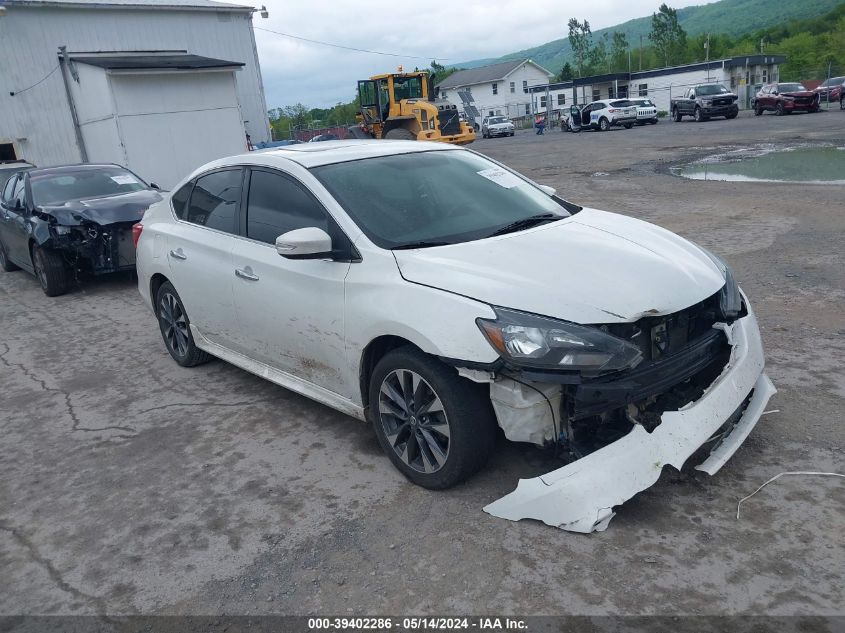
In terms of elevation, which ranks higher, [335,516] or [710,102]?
[710,102]

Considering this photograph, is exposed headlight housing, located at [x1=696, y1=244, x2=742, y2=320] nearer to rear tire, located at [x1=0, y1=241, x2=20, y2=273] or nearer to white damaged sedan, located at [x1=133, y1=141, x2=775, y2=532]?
white damaged sedan, located at [x1=133, y1=141, x2=775, y2=532]

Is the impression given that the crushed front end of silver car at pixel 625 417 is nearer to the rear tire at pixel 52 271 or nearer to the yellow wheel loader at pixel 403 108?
the rear tire at pixel 52 271

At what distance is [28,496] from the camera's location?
391 cm

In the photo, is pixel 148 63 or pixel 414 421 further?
pixel 148 63

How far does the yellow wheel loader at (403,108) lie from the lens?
27.1 m

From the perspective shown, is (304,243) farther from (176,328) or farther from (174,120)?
(174,120)

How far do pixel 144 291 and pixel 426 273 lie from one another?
355 cm

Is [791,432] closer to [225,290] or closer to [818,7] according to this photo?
[225,290]

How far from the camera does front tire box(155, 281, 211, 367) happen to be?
554cm

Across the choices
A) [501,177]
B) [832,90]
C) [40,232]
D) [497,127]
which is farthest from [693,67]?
[501,177]

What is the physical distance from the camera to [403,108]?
27391 millimetres

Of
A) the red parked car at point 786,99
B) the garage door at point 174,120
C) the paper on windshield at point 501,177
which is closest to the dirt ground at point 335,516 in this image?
the paper on windshield at point 501,177

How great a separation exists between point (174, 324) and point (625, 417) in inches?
153

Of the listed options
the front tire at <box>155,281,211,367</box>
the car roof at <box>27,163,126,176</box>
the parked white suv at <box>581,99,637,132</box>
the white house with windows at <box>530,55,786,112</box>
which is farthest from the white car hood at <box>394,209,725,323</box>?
the white house with windows at <box>530,55,786,112</box>
